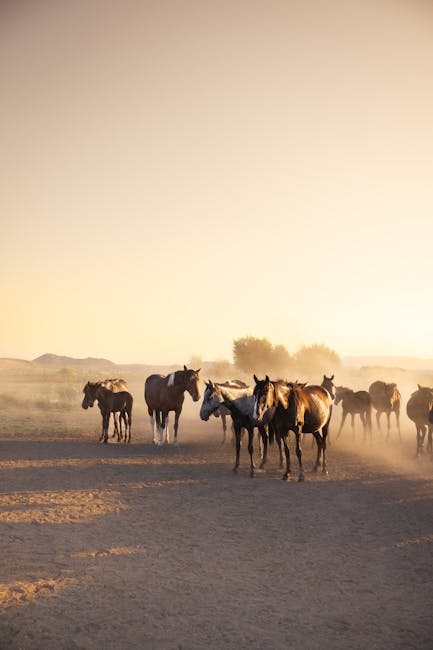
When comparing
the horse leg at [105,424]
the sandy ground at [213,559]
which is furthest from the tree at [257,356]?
the sandy ground at [213,559]

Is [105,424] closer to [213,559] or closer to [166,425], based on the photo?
[166,425]

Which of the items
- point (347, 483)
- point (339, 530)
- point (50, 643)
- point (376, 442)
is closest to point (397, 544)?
point (339, 530)

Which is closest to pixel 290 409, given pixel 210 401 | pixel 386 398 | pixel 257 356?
pixel 210 401

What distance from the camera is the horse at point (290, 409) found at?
1252 centimetres

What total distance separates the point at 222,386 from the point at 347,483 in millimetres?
4376

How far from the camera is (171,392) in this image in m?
19.3

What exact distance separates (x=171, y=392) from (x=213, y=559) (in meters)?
11.6

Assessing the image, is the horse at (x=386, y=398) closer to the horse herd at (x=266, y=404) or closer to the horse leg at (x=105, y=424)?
the horse herd at (x=266, y=404)

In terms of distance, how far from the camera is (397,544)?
8.82 m

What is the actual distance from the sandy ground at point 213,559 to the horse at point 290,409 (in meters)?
1.23

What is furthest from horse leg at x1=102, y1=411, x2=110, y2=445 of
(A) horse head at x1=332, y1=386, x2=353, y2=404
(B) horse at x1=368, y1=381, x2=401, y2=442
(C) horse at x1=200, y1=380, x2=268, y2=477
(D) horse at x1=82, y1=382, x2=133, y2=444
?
(B) horse at x1=368, y1=381, x2=401, y2=442

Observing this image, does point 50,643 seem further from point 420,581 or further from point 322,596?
point 420,581

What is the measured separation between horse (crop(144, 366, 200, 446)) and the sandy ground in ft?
13.6

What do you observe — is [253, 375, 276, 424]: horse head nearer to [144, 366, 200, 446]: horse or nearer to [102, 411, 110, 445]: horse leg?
[144, 366, 200, 446]: horse
